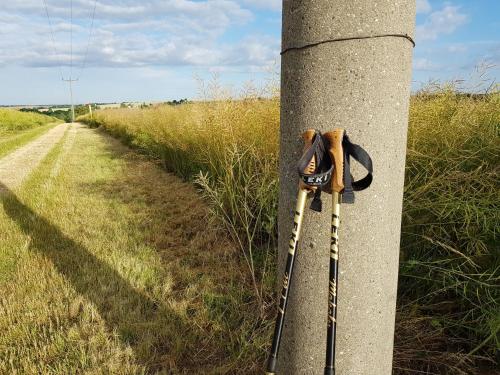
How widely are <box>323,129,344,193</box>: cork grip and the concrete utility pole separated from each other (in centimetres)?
4

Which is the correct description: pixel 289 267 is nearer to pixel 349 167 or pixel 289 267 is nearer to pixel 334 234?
pixel 334 234

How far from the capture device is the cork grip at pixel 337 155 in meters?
1.07

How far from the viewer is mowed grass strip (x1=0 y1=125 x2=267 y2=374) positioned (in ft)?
7.27

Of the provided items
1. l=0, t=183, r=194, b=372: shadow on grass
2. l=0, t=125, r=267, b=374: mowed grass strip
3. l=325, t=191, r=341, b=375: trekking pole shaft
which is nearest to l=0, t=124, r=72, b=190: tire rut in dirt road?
l=0, t=125, r=267, b=374: mowed grass strip

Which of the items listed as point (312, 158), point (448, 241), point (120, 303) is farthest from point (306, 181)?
point (120, 303)

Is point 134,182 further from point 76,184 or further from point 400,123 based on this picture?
point 400,123

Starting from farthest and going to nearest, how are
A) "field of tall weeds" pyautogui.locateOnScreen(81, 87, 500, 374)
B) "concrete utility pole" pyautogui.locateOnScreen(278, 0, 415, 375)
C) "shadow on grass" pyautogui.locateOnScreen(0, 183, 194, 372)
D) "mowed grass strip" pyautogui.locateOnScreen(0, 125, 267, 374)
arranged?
"shadow on grass" pyautogui.locateOnScreen(0, 183, 194, 372)
"mowed grass strip" pyautogui.locateOnScreen(0, 125, 267, 374)
"field of tall weeds" pyautogui.locateOnScreen(81, 87, 500, 374)
"concrete utility pole" pyautogui.locateOnScreen(278, 0, 415, 375)

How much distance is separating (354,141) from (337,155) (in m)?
0.07

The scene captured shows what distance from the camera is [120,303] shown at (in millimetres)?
2734

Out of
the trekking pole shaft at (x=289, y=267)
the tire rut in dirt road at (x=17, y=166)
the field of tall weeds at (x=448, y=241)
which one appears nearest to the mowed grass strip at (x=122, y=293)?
the field of tall weeds at (x=448, y=241)

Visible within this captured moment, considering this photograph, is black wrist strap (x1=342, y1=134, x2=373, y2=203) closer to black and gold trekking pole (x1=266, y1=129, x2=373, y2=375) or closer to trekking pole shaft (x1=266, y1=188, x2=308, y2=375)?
black and gold trekking pole (x1=266, y1=129, x2=373, y2=375)

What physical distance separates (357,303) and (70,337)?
191 centimetres

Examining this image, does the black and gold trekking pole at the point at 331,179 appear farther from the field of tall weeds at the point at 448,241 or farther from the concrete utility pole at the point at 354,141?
the field of tall weeds at the point at 448,241

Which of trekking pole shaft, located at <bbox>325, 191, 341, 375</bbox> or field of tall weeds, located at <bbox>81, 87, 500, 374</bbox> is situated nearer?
trekking pole shaft, located at <bbox>325, 191, 341, 375</bbox>
